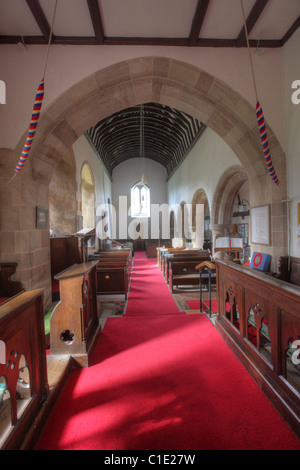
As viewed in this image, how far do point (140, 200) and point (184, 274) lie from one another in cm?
1001

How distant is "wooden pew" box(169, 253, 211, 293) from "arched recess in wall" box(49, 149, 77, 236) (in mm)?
2880

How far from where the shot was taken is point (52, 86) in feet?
10.3

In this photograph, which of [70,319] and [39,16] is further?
A: [39,16]

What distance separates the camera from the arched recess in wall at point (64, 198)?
5855 mm

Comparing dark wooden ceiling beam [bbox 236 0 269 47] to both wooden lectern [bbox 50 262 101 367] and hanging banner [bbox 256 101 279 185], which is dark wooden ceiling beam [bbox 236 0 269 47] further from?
wooden lectern [bbox 50 262 101 367]

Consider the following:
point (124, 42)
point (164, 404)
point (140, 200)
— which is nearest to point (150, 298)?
point (164, 404)

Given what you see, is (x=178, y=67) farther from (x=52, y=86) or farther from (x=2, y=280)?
(x=2, y=280)

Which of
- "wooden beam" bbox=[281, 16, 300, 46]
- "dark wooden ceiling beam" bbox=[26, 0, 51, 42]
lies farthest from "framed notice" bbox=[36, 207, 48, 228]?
"wooden beam" bbox=[281, 16, 300, 46]

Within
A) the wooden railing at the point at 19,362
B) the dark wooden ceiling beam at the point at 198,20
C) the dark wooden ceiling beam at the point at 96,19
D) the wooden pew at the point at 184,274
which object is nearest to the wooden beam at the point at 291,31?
the dark wooden ceiling beam at the point at 198,20

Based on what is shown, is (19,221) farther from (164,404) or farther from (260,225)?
(260,225)

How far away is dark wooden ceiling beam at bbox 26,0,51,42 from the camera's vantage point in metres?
2.63

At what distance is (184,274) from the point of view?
493 centimetres

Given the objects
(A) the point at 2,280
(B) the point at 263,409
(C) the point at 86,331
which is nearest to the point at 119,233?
(A) the point at 2,280

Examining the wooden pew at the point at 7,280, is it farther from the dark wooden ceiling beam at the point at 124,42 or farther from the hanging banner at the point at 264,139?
the hanging banner at the point at 264,139
